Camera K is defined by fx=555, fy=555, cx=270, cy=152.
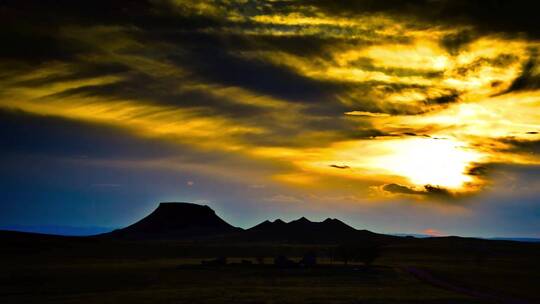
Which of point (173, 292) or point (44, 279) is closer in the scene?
point (173, 292)

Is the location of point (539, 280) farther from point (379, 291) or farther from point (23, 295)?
point (23, 295)

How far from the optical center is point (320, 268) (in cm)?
10844

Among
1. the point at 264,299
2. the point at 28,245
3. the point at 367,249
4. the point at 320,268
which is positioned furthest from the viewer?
the point at 28,245

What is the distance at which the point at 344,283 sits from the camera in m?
79.1

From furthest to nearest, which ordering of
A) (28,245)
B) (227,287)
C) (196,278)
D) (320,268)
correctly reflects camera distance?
(28,245) < (320,268) < (196,278) < (227,287)

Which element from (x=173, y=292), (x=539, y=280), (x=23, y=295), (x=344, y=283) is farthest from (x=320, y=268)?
(x=23, y=295)

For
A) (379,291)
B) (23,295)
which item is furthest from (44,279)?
(379,291)

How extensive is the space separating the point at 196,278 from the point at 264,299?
30049mm

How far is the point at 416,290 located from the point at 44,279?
54.1 metres

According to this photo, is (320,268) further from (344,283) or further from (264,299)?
(264,299)

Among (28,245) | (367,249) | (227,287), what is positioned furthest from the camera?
(28,245)

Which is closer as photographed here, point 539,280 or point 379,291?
point 379,291

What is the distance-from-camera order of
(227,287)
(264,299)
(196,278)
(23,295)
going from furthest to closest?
(196,278) < (227,287) < (23,295) < (264,299)

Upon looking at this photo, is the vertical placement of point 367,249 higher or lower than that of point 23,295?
higher
